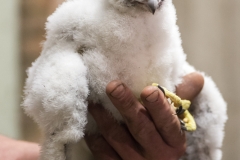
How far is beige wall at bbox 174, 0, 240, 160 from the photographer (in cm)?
195

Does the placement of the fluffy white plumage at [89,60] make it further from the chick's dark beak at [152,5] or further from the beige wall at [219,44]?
the beige wall at [219,44]

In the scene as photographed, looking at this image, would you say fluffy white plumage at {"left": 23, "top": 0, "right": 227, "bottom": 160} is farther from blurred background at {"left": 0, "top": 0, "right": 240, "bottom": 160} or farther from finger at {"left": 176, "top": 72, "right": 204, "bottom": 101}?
blurred background at {"left": 0, "top": 0, "right": 240, "bottom": 160}

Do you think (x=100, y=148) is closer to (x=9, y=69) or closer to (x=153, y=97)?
(x=153, y=97)

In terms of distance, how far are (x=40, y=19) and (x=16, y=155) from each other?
3.57ft

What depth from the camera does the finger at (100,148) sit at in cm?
87

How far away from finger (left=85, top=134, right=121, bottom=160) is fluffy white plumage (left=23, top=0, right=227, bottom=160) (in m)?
0.08

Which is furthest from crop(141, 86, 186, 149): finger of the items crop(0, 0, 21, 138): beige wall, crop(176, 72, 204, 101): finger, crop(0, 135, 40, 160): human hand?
crop(0, 0, 21, 138): beige wall

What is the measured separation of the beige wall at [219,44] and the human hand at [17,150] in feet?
3.98

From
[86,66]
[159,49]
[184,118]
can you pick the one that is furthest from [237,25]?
[86,66]

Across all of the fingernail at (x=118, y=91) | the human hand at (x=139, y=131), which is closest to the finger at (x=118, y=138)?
the human hand at (x=139, y=131)

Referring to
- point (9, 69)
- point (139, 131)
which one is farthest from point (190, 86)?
point (9, 69)

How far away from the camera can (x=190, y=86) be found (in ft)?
3.12

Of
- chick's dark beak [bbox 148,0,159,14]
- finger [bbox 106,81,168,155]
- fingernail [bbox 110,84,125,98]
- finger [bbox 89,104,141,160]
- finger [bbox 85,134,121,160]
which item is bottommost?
finger [bbox 85,134,121,160]

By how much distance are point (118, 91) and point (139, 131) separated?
0.17 meters
